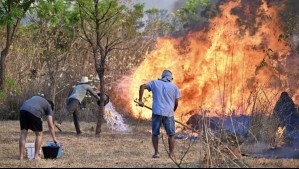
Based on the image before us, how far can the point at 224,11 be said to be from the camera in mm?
17672

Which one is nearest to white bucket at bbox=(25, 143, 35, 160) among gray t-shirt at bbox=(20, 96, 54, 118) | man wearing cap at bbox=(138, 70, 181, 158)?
gray t-shirt at bbox=(20, 96, 54, 118)

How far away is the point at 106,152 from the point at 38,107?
226 centimetres

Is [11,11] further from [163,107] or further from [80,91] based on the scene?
[163,107]

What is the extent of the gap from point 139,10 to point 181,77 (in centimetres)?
353

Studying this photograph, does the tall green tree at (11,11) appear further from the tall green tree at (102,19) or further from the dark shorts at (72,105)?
the dark shorts at (72,105)

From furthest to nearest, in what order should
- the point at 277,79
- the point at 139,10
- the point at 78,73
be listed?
the point at 78,73, the point at 139,10, the point at 277,79

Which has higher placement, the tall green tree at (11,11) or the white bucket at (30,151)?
the tall green tree at (11,11)

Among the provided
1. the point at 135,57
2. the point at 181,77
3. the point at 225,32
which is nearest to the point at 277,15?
the point at 225,32

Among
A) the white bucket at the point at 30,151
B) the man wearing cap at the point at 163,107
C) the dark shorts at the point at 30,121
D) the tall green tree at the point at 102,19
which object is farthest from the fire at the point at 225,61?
the dark shorts at the point at 30,121

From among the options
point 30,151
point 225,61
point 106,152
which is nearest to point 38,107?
point 30,151

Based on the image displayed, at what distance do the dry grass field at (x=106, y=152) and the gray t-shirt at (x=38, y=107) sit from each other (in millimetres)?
856

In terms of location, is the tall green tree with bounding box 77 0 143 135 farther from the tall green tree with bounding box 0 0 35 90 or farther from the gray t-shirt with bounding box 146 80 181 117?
the gray t-shirt with bounding box 146 80 181 117

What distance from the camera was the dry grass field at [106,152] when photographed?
9758mm

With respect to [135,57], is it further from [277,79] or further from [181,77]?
[277,79]
